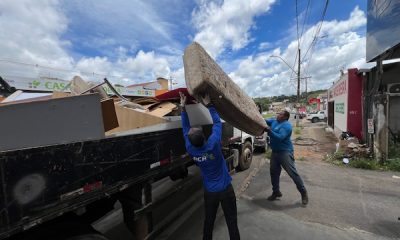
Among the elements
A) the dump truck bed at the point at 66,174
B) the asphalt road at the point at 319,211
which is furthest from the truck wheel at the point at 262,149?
the dump truck bed at the point at 66,174

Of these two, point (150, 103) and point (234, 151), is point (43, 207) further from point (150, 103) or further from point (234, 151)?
point (234, 151)

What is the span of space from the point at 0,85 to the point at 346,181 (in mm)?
7319

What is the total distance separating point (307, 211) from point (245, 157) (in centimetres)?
297

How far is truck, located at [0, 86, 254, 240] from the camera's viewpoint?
1573 millimetres

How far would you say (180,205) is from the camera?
455 centimetres

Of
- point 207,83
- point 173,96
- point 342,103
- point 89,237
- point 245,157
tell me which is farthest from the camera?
point 342,103

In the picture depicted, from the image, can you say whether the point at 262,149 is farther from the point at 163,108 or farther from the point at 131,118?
the point at 131,118

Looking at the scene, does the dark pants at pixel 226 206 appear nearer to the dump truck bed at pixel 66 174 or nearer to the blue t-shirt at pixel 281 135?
the dump truck bed at pixel 66 174

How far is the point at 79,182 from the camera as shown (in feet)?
6.42

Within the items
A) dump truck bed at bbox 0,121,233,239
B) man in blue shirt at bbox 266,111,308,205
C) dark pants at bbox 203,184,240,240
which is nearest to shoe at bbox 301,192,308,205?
man in blue shirt at bbox 266,111,308,205

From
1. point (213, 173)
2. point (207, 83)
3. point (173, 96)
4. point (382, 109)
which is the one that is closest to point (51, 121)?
point (207, 83)

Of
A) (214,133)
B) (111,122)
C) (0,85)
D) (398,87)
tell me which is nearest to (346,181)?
(398,87)

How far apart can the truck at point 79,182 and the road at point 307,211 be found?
2.77ft

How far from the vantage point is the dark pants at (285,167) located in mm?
4676
